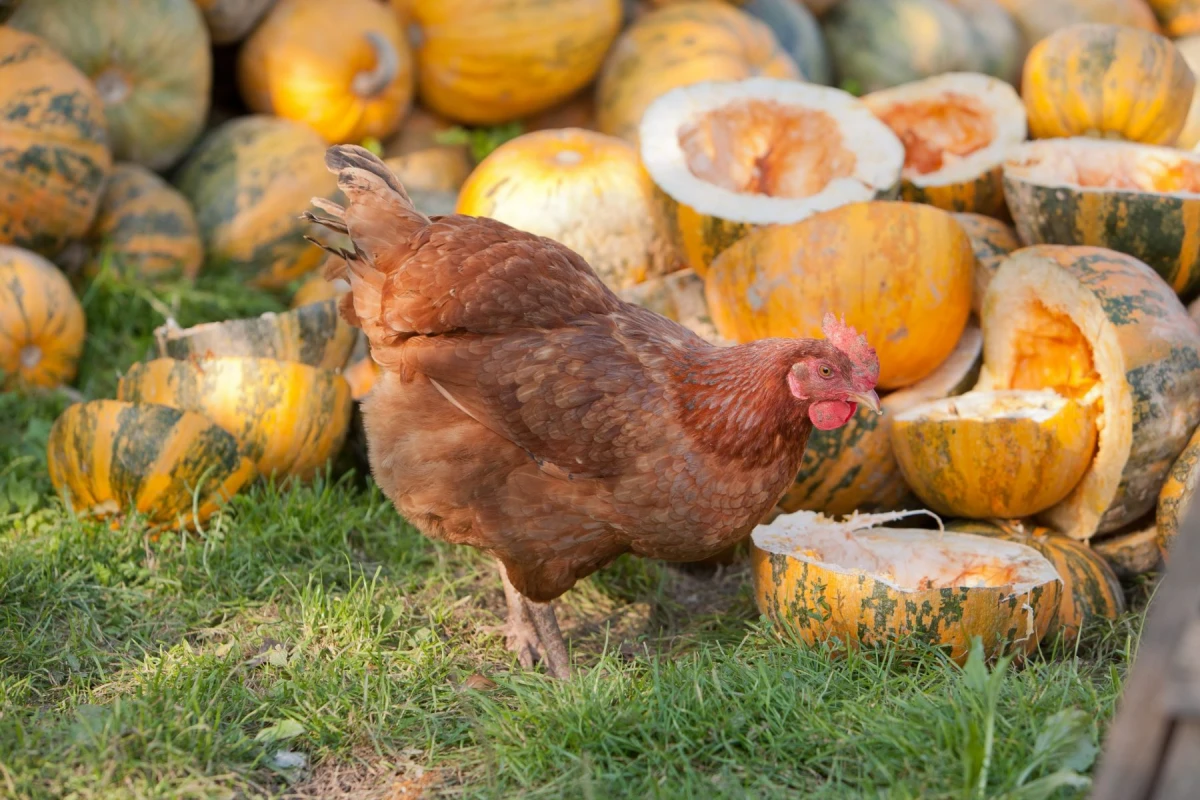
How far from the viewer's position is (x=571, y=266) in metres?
3.35

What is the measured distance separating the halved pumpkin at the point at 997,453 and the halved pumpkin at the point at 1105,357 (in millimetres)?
108

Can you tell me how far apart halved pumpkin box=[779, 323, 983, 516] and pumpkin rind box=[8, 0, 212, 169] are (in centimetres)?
357

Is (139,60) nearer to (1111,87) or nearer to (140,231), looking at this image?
(140,231)

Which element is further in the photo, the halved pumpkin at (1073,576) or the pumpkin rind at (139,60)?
the pumpkin rind at (139,60)

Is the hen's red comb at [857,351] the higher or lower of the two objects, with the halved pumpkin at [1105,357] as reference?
higher

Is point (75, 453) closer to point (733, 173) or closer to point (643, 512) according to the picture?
point (643, 512)

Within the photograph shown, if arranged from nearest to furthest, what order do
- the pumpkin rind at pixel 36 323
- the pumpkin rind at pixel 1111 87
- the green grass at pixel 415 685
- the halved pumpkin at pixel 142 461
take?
the green grass at pixel 415 685 → the halved pumpkin at pixel 142 461 → the pumpkin rind at pixel 36 323 → the pumpkin rind at pixel 1111 87

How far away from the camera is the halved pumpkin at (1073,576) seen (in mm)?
3273

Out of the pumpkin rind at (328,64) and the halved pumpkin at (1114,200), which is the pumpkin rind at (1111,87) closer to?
the halved pumpkin at (1114,200)

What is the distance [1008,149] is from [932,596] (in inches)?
95.7

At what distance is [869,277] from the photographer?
3.75 m

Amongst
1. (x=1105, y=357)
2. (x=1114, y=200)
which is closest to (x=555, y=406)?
(x=1105, y=357)

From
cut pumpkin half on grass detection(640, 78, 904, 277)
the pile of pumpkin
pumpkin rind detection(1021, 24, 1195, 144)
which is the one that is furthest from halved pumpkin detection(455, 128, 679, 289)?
pumpkin rind detection(1021, 24, 1195, 144)

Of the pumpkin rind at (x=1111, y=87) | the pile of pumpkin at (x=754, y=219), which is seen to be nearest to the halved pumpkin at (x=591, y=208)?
the pile of pumpkin at (x=754, y=219)
